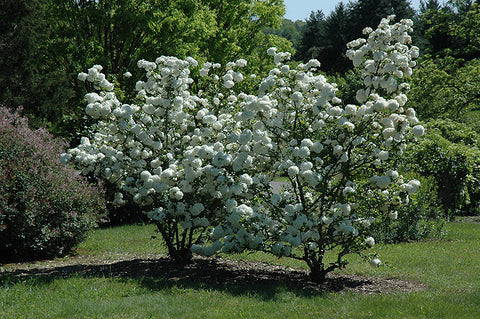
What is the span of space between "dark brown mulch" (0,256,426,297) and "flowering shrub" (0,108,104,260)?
2.22 feet

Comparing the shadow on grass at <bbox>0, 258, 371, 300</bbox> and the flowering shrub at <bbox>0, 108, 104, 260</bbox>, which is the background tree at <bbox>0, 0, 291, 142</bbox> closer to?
the flowering shrub at <bbox>0, 108, 104, 260</bbox>

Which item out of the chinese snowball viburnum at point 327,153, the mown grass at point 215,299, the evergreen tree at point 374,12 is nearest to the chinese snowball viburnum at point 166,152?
the chinese snowball viburnum at point 327,153

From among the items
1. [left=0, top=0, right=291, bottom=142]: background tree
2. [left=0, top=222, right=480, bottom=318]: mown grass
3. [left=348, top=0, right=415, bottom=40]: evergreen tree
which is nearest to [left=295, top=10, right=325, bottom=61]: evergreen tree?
[left=348, top=0, right=415, bottom=40]: evergreen tree

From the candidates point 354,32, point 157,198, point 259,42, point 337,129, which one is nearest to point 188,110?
point 157,198

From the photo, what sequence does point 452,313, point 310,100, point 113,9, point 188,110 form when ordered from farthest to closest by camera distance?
point 113,9
point 188,110
point 310,100
point 452,313

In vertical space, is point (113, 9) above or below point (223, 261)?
above

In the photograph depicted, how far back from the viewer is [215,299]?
18.3ft

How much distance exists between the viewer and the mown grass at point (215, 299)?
5051 mm

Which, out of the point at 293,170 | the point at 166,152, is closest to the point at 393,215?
the point at 293,170

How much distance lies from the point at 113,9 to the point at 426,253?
1174 cm

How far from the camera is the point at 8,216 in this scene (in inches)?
330

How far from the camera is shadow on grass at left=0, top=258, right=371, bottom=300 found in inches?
241

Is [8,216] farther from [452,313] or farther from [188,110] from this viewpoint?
[452,313]

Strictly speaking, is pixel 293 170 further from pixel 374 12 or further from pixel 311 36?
pixel 311 36
